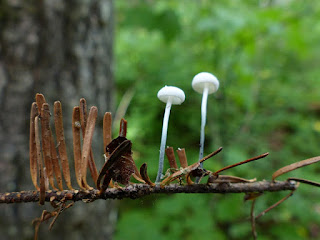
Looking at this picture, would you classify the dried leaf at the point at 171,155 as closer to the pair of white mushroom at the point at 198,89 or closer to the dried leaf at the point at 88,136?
the pair of white mushroom at the point at 198,89

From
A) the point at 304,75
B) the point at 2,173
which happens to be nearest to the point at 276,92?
the point at 304,75

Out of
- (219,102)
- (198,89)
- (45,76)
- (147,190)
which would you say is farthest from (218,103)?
(147,190)

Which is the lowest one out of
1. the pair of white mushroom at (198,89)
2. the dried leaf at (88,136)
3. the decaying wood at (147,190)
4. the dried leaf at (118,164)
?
the decaying wood at (147,190)

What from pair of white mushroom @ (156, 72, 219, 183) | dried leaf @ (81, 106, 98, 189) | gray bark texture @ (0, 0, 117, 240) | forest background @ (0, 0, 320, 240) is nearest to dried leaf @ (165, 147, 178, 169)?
pair of white mushroom @ (156, 72, 219, 183)

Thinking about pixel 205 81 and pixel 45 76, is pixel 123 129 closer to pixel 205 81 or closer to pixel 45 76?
pixel 205 81

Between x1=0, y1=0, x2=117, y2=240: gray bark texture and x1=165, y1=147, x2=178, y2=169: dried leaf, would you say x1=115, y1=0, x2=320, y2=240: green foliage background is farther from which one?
x1=165, y1=147, x2=178, y2=169: dried leaf

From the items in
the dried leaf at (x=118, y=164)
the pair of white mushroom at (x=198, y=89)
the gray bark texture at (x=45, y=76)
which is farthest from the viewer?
the gray bark texture at (x=45, y=76)

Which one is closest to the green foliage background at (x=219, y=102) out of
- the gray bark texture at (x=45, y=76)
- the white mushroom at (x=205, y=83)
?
the gray bark texture at (x=45, y=76)
